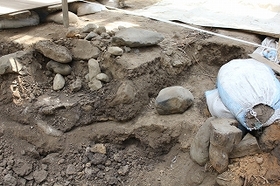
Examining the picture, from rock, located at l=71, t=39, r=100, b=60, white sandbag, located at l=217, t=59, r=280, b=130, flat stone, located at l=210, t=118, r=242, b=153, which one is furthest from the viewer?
rock, located at l=71, t=39, r=100, b=60

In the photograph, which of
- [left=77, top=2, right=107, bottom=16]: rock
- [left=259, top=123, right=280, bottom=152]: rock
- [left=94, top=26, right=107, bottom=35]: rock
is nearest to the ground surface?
[left=259, top=123, right=280, bottom=152]: rock

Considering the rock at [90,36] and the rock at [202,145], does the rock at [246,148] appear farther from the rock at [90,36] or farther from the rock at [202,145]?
the rock at [90,36]

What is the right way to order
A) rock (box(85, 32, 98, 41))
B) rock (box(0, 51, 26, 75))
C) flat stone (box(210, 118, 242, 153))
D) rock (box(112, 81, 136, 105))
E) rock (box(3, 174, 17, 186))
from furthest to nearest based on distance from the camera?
rock (box(85, 32, 98, 41)) < rock (box(0, 51, 26, 75)) < rock (box(112, 81, 136, 105)) < rock (box(3, 174, 17, 186)) < flat stone (box(210, 118, 242, 153))

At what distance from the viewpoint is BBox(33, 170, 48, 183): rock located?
10.9 ft

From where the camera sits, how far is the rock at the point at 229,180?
9.16ft

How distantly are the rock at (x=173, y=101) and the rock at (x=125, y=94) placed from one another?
0.86 ft

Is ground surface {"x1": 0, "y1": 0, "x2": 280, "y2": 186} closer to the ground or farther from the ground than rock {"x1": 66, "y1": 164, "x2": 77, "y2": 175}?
farther from the ground

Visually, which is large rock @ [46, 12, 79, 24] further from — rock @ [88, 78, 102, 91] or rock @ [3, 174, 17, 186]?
rock @ [3, 174, 17, 186]

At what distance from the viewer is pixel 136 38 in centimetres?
393

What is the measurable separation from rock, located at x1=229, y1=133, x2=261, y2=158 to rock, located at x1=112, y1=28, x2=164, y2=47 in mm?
1626

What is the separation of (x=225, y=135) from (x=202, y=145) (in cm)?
35

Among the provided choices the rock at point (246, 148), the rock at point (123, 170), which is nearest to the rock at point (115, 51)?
the rock at point (123, 170)

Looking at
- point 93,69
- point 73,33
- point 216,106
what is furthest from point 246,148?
point 73,33

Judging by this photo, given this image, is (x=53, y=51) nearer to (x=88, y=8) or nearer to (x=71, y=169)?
(x=71, y=169)
